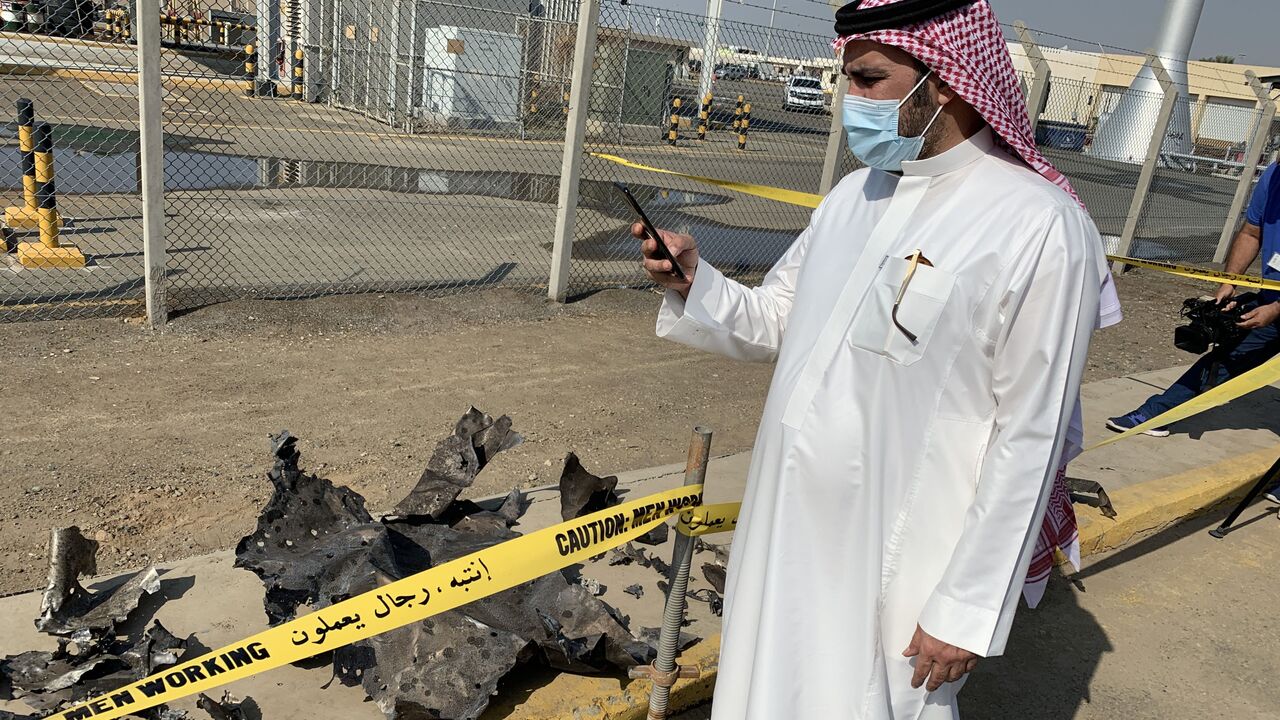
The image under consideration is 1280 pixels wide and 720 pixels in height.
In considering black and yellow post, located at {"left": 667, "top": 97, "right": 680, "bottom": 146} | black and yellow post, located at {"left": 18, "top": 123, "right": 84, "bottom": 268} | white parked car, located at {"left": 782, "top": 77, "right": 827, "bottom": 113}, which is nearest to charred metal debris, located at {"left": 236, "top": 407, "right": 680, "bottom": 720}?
black and yellow post, located at {"left": 18, "top": 123, "right": 84, "bottom": 268}

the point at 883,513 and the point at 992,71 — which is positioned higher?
the point at 992,71

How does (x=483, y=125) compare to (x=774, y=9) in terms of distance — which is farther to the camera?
(x=483, y=125)

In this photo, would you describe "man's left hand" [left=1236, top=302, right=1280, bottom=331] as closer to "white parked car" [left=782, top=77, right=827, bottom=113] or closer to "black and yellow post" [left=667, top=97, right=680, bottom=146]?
"white parked car" [left=782, top=77, right=827, bottom=113]

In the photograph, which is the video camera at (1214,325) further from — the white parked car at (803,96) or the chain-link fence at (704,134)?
the white parked car at (803,96)

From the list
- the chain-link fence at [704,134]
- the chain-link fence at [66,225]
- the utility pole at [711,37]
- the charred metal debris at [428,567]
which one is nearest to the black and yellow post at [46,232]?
the chain-link fence at [66,225]

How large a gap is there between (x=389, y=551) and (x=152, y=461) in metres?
1.94

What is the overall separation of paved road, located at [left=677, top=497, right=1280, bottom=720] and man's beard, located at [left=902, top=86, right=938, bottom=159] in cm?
214

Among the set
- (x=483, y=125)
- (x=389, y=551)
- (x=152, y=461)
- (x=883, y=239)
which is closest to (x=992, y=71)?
(x=883, y=239)

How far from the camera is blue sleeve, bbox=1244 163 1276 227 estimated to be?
5.71m

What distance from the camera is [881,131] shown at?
84.1 inches

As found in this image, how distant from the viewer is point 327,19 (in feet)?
65.9

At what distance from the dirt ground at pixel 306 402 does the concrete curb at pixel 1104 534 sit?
1.70 meters

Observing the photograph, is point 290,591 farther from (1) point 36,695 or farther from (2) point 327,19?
(2) point 327,19

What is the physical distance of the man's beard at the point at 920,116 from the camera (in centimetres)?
209
